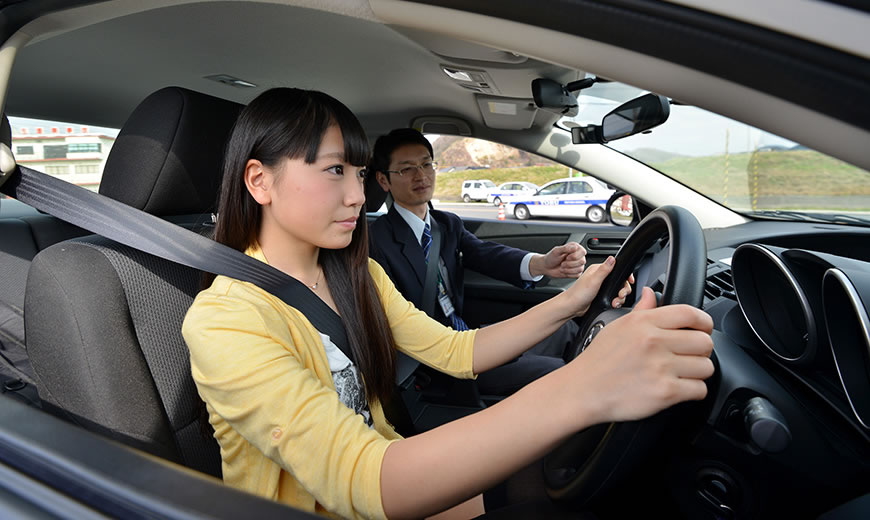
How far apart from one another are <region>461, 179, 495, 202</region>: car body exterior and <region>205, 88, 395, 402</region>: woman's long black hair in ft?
44.4

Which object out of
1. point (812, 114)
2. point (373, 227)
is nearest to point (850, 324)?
point (812, 114)

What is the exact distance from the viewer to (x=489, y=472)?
0.69 m

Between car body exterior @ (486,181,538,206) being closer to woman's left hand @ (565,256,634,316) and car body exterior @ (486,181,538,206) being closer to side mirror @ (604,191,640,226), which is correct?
side mirror @ (604,191,640,226)

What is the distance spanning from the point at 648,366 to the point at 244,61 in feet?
6.33

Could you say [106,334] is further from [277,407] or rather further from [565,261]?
[565,261]

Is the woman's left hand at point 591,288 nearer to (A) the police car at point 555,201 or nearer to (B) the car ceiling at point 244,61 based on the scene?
(B) the car ceiling at point 244,61

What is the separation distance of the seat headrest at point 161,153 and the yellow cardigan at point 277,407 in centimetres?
39

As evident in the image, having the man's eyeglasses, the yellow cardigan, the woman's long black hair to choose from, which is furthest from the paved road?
the yellow cardigan

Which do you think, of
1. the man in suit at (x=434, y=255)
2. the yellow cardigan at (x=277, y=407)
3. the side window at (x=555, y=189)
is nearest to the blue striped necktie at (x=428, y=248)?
the man in suit at (x=434, y=255)

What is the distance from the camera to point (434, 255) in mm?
2445

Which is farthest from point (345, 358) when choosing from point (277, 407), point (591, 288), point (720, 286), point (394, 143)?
point (394, 143)

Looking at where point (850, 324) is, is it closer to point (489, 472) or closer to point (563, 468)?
point (563, 468)

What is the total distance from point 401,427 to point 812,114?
3.72 feet

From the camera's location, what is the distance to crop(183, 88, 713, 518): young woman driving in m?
0.65
